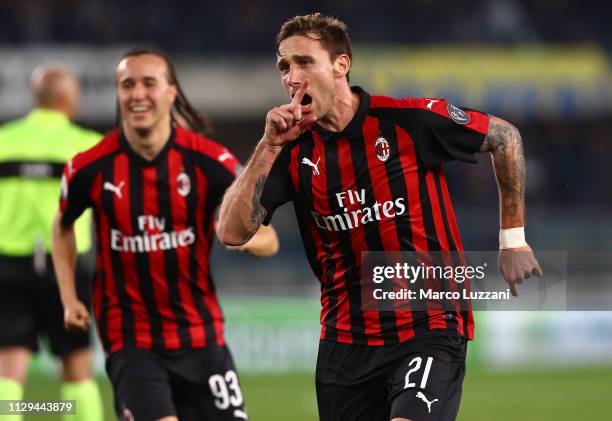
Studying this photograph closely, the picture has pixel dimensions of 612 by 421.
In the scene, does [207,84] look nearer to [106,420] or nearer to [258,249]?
[106,420]

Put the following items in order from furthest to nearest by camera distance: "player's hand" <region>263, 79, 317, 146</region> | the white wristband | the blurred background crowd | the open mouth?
the blurred background crowd
the white wristband
the open mouth
"player's hand" <region>263, 79, 317, 146</region>

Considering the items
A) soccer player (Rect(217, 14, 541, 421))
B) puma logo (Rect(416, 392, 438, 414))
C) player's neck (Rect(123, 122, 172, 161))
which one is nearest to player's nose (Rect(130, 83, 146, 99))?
player's neck (Rect(123, 122, 172, 161))

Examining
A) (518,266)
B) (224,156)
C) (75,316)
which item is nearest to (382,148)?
(518,266)

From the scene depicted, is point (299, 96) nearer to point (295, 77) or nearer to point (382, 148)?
point (295, 77)

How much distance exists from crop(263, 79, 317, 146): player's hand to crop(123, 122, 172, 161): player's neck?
1.34 meters

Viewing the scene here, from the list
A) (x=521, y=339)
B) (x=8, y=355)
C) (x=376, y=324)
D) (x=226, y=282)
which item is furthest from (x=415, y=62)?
(x=376, y=324)

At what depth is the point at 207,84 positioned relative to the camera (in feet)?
63.9

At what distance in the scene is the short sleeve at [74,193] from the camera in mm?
5117

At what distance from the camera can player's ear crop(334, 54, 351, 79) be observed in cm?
421

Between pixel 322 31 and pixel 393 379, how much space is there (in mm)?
1270

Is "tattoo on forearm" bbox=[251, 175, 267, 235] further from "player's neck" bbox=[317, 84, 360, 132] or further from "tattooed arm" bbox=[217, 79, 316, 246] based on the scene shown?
"player's neck" bbox=[317, 84, 360, 132]

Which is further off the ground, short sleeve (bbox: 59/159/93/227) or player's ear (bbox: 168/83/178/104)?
player's ear (bbox: 168/83/178/104)

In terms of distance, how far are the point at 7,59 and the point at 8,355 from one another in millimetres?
12770

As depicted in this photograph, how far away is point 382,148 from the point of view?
4246 millimetres
